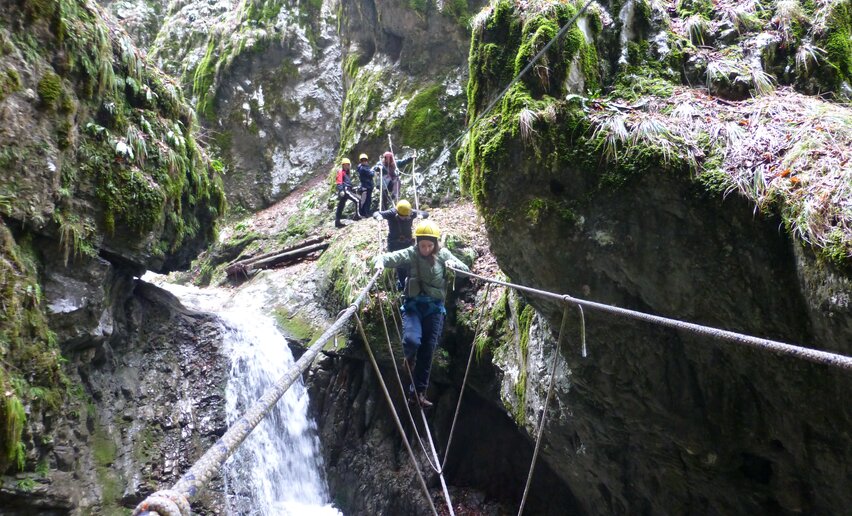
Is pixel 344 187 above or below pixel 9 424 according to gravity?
above

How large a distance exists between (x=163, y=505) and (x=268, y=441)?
24.4 feet

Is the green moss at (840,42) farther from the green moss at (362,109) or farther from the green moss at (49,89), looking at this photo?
the green moss at (362,109)

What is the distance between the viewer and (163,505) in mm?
1138

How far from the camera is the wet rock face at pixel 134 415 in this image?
17.5 feet

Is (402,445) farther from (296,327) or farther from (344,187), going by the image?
(344,187)

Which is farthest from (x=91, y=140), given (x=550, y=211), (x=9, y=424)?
(x=550, y=211)

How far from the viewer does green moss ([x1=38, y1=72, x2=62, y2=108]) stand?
529cm

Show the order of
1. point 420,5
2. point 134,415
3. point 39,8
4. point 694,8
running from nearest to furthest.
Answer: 1. point 694,8
2. point 39,8
3. point 134,415
4. point 420,5

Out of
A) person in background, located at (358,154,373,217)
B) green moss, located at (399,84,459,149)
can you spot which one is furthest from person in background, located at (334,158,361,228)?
green moss, located at (399,84,459,149)

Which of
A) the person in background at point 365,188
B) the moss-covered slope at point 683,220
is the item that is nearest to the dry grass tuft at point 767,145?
the moss-covered slope at point 683,220

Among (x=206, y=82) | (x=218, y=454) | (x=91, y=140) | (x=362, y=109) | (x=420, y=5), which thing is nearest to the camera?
(x=218, y=454)

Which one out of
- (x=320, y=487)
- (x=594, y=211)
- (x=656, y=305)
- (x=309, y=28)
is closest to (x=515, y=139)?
(x=594, y=211)

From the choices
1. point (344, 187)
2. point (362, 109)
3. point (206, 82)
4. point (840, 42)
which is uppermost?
point (206, 82)

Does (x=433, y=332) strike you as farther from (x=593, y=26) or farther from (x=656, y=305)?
(x=593, y=26)
